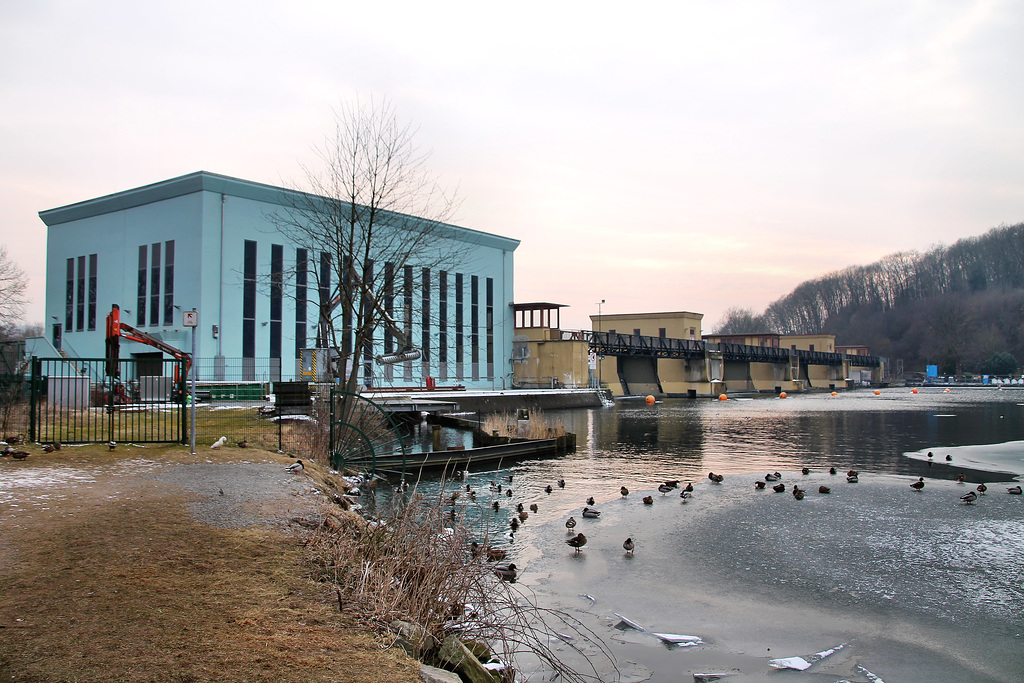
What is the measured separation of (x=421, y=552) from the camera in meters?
5.95

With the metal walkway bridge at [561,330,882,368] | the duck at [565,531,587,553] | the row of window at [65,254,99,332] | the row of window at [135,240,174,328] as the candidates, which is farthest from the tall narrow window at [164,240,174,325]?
the duck at [565,531,587,553]

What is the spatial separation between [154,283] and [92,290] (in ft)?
22.3

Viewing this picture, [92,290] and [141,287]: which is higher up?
[92,290]

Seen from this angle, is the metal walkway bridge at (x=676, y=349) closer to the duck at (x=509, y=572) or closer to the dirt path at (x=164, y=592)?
the duck at (x=509, y=572)

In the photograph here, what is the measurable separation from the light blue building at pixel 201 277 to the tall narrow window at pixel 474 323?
592 centimetres

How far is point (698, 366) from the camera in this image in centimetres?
8225

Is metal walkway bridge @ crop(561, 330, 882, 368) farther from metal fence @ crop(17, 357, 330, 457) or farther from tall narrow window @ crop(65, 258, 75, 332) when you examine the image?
tall narrow window @ crop(65, 258, 75, 332)

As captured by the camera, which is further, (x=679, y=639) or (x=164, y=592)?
(x=679, y=639)

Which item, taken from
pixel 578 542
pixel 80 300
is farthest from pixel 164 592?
pixel 80 300

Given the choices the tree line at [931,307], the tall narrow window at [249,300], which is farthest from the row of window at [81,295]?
the tree line at [931,307]

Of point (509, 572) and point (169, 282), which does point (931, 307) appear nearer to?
point (169, 282)

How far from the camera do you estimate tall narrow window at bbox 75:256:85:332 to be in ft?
157

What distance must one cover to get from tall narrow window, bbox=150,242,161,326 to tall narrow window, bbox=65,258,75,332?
8.70 m

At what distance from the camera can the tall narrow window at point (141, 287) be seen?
44.5 meters
